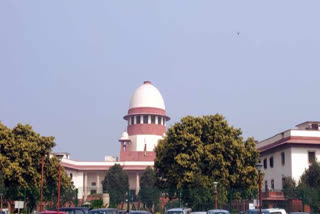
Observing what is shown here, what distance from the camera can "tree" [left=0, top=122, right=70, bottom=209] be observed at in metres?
41.8

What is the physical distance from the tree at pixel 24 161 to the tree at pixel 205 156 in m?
11.1

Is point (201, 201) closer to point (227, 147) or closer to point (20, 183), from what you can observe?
point (227, 147)

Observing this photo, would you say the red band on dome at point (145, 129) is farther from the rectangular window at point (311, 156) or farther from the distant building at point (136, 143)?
the rectangular window at point (311, 156)

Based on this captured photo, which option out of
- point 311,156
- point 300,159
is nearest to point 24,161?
point 300,159

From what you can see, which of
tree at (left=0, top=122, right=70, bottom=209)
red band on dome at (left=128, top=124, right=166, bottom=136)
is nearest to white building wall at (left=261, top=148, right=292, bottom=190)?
tree at (left=0, top=122, right=70, bottom=209)

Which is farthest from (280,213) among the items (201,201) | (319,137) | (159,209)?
(319,137)

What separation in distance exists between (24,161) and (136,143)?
6579 centimetres

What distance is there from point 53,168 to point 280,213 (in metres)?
25.7

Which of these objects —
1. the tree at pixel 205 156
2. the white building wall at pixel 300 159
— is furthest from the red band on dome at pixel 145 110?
the tree at pixel 205 156

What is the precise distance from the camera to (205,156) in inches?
1807

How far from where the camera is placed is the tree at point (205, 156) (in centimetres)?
4481

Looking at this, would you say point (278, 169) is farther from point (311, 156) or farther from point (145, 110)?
point (145, 110)

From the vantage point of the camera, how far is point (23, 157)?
45406mm

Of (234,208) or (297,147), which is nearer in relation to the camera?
(234,208)
